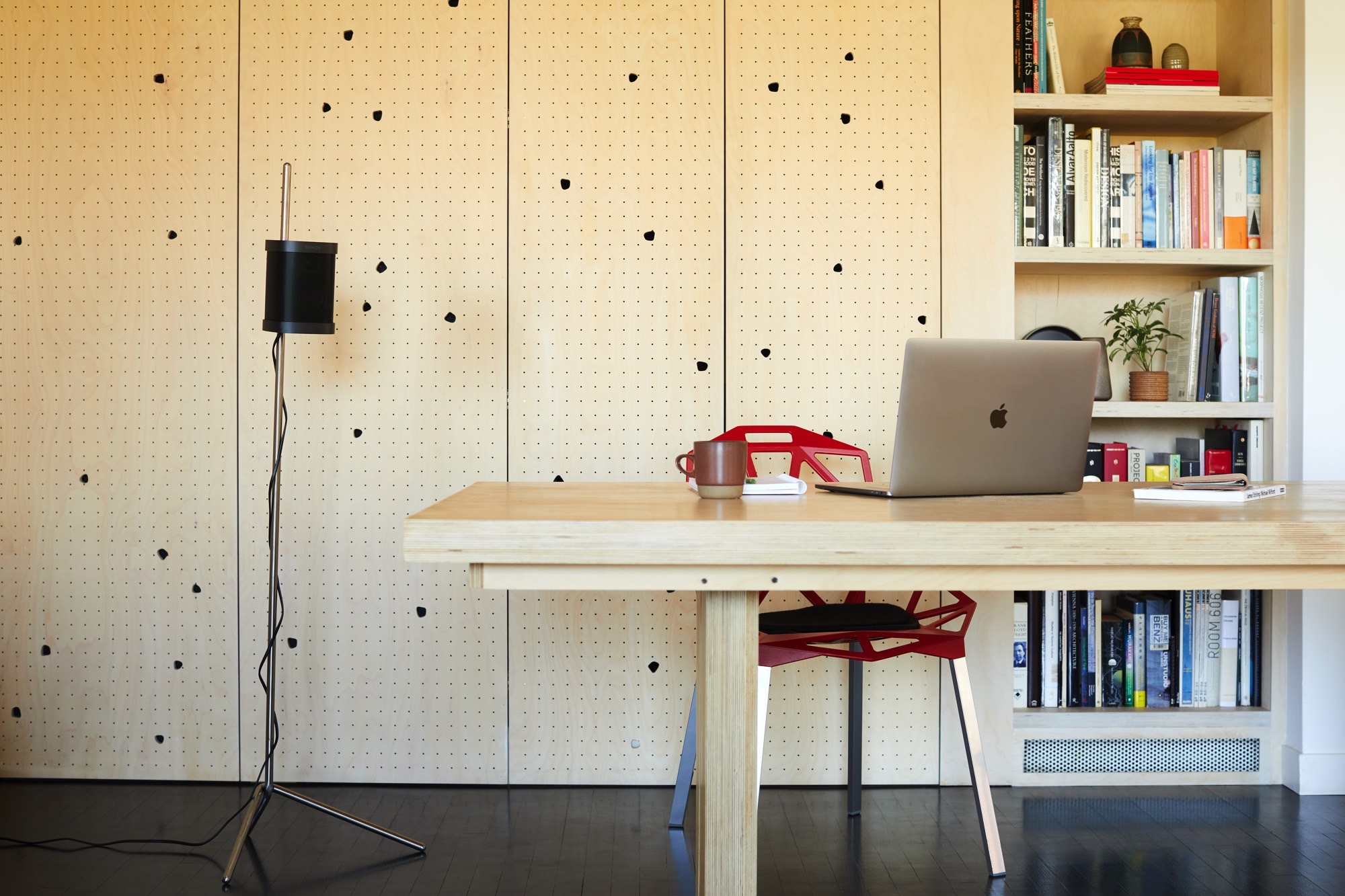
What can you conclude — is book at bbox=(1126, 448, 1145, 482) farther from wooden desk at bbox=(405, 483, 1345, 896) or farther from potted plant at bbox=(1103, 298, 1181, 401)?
wooden desk at bbox=(405, 483, 1345, 896)

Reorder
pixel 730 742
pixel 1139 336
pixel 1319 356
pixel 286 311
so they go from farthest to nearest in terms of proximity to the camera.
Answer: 1. pixel 1139 336
2. pixel 1319 356
3. pixel 286 311
4. pixel 730 742

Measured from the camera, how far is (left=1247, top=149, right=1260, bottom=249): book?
2.95 metres

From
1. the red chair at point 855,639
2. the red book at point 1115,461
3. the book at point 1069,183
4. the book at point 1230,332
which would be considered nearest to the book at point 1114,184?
the book at point 1069,183

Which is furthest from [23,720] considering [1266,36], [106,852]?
[1266,36]

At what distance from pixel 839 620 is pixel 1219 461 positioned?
144cm

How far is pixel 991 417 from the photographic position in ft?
5.65

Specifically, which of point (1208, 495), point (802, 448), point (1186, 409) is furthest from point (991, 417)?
point (1186, 409)

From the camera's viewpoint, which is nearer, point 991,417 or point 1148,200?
point 991,417

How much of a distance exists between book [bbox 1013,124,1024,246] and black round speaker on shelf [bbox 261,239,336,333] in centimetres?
180

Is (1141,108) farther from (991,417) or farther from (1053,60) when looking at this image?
(991,417)

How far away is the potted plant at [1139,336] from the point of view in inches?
117

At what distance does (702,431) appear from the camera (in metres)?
2.87

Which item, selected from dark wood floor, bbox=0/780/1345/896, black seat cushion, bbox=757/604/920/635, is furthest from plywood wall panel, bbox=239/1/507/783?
black seat cushion, bbox=757/604/920/635

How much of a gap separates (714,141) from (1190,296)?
1.43 metres
